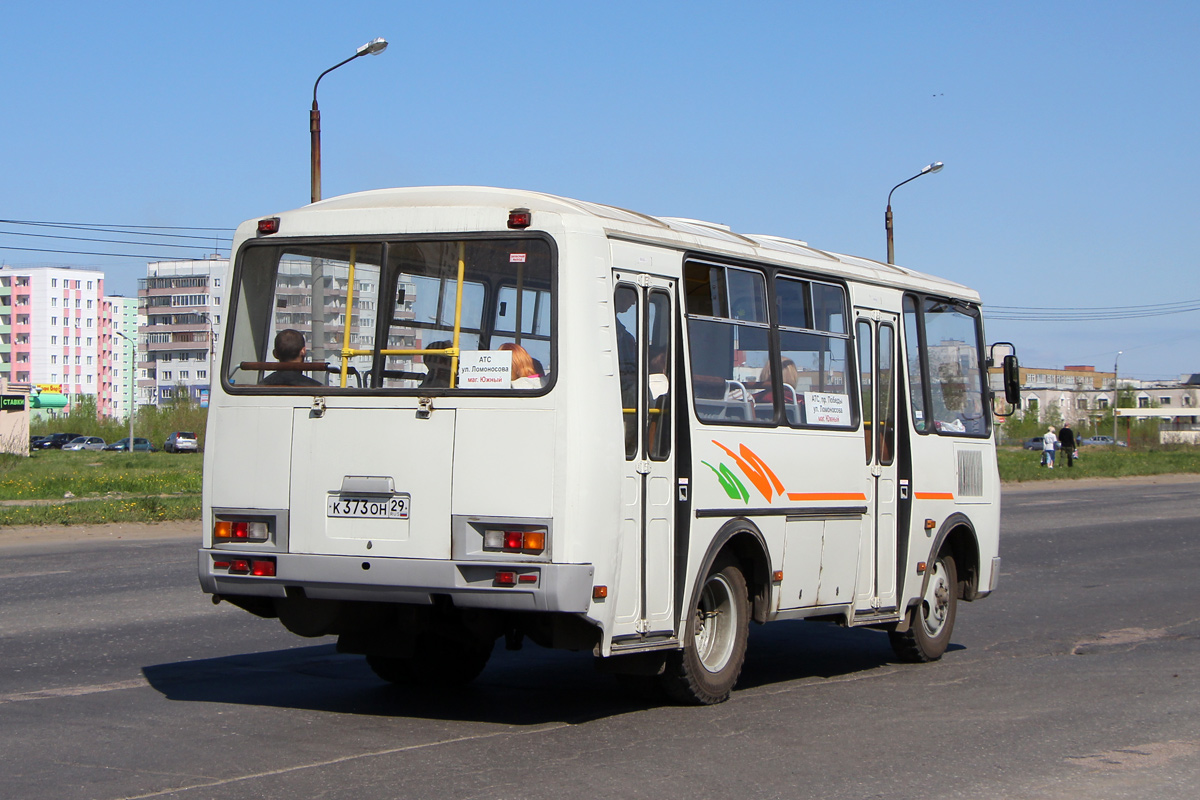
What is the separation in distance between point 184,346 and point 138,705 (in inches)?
6656

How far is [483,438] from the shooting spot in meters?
7.16

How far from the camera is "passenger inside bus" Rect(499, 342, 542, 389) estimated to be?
7.21 m

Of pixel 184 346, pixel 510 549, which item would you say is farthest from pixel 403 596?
pixel 184 346

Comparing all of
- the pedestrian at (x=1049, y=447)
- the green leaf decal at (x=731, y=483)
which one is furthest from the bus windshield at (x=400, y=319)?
the pedestrian at (x=1049, y=447)

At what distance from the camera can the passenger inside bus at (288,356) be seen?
773 centimetres

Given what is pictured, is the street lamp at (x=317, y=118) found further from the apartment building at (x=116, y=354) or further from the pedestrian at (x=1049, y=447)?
the apartment building at (x=116, y=354)

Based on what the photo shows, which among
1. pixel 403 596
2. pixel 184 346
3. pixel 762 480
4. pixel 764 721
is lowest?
pixel 764 721

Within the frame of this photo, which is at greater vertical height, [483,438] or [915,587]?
[483,438]

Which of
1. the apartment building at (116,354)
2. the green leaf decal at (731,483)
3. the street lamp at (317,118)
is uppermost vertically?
the apartment building at (116,354)

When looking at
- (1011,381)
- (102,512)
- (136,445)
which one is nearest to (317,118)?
(102,512)

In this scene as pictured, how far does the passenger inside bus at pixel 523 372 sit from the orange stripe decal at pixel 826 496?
228 centimetres

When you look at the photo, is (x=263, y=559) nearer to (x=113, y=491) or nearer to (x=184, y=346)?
(x=113, y=491)

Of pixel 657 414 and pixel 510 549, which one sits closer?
pixel 510 549

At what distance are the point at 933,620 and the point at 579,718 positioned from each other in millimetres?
3876
